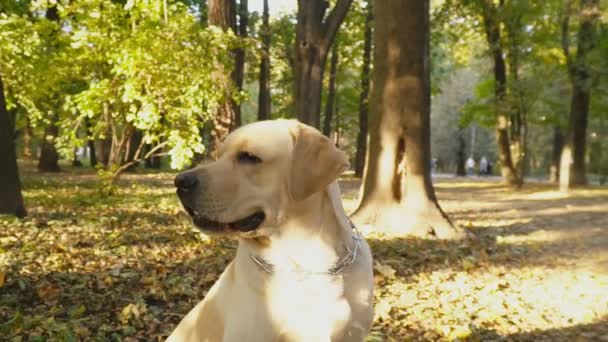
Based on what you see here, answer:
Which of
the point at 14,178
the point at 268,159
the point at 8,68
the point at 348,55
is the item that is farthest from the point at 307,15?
the point at 348,55

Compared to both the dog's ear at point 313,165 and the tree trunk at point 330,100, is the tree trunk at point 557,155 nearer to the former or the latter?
the tree trunk at point 330,100

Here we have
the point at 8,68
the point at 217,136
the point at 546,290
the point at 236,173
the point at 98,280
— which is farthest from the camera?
the point at 8,68

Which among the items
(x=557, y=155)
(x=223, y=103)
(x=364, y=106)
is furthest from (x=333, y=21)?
(x=557, y=155)

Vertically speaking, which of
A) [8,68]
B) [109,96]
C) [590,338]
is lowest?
[590,338]

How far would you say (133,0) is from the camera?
31.5ft

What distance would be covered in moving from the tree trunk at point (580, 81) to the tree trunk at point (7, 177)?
1810 centimetres

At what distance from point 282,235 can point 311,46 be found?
13.1m

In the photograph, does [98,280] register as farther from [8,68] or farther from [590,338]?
[8,68]

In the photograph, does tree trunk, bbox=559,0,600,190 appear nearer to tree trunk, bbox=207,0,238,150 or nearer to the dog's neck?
tree trunk, bbox=207,0,238,150

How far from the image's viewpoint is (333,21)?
15000 mm

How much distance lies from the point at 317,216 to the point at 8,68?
11.9 meters

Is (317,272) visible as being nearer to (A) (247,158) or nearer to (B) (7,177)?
(A) (247,158)

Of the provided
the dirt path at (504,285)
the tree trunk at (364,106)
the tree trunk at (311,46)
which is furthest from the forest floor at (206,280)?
the tree trunk at (364,106)

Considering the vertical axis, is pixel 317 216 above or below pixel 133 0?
below
